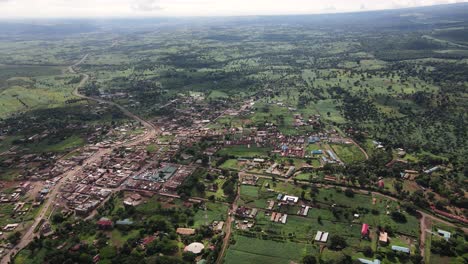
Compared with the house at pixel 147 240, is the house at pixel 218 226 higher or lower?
higher

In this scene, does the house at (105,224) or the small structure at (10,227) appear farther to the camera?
the small structure at (10,227)

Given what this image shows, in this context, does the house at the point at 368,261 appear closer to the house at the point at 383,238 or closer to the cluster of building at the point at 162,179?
the house at the point at 383,238

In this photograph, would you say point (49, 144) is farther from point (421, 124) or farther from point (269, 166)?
point (421, 124)

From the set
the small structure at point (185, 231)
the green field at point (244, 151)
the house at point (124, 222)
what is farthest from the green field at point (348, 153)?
the house at point (124, 222)

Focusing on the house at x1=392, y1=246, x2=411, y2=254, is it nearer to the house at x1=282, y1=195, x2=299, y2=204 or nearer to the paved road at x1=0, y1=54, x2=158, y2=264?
the house at x1=282, y1=195, x2=299, y2=204

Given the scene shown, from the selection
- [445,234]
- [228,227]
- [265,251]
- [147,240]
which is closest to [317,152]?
[445,234]

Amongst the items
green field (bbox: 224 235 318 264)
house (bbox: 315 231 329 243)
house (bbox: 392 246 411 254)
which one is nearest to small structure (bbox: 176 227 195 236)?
green field (bbox: 224 235 318 264)

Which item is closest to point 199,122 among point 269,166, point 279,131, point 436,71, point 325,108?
point 279,131

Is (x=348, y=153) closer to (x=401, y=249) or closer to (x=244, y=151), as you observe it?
(x=244, y=151)

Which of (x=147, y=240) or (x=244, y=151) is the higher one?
(x=244, y=151)
